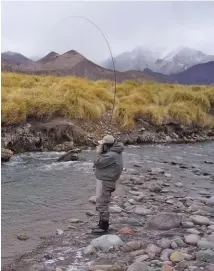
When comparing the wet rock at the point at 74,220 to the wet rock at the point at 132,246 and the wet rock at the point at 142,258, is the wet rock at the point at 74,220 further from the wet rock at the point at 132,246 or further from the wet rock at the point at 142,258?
the wet rock at the point at 142,258

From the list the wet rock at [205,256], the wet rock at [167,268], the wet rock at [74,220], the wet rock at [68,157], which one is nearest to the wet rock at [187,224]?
the wet rock at [205,256]

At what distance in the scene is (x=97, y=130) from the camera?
51.0ft

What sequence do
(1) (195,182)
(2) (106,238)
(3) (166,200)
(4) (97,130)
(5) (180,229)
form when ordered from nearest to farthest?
(2) (106,238)
(5) (180,229)
(3) (166,200)
(1) (195,182)
(4) (97,130)

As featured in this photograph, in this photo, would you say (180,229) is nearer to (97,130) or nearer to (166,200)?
(166,200)

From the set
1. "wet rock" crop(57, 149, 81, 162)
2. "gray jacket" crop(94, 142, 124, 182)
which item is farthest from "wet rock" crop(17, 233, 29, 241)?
"wet rock" crop(57, 149, 81, 162)

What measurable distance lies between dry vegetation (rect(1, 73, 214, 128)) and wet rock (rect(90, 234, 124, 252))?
28.1ft

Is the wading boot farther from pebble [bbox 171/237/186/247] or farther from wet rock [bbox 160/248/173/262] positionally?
wet rock [bbox 160/248/173/262]

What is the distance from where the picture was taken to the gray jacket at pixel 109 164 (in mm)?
6270

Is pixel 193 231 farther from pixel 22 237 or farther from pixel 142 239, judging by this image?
pixel 22 237

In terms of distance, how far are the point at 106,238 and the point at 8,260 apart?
4.37ft

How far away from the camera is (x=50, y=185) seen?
9117mm

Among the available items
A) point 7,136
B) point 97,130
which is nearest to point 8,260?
point 7,136

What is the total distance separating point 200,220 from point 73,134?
831 cm

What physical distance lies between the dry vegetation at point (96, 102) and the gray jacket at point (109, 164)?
25.7 ft
